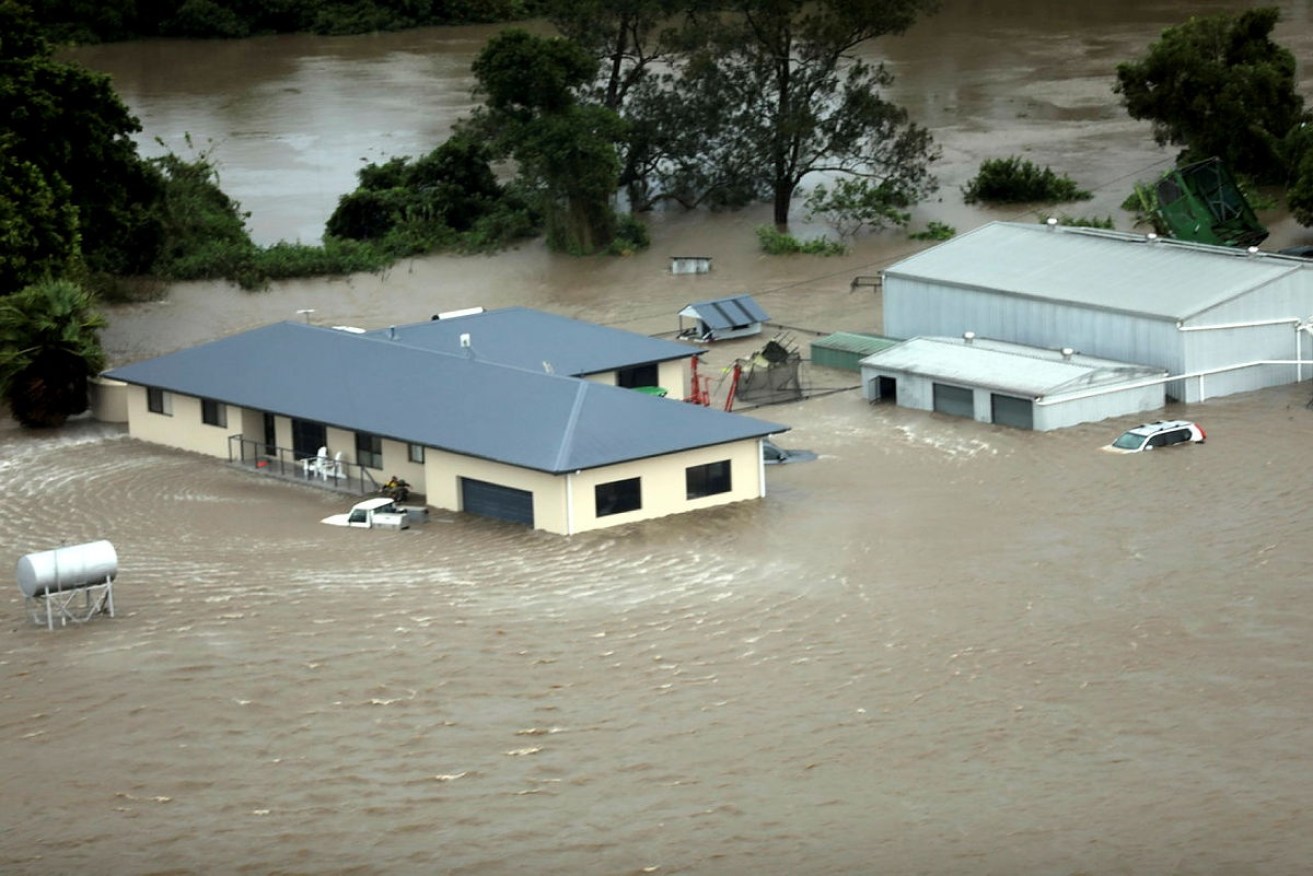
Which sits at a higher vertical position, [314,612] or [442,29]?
[442,29]

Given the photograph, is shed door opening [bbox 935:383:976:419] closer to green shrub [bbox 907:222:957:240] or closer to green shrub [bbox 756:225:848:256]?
green shrub [bbox 756:225:848:256]

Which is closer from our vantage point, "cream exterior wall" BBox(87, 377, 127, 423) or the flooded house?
the flooded house

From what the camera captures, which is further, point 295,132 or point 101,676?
point 295,132

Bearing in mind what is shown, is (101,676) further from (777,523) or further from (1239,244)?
(1239,244)

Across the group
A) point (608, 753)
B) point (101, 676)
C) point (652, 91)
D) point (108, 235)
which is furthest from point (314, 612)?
point (652, 91)

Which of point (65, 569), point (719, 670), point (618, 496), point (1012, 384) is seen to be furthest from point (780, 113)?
point (65, 569)

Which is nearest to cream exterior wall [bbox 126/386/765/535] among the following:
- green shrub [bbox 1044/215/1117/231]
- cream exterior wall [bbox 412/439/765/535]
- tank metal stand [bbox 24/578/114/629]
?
cream exterior wall [bbox 412/439/765/535]
